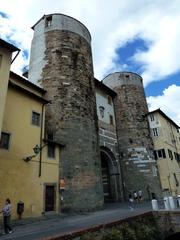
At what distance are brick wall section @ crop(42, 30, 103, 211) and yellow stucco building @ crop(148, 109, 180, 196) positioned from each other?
1218cm

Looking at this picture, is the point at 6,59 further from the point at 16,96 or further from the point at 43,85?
the point at 43,85

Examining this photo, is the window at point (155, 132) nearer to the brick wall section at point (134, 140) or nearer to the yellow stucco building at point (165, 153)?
the yellow stucco building at point (165, 153)

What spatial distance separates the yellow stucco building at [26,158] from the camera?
1136 centimetres

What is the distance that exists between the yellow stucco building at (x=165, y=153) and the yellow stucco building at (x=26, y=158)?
16.5m

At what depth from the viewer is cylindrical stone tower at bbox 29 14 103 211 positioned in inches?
607

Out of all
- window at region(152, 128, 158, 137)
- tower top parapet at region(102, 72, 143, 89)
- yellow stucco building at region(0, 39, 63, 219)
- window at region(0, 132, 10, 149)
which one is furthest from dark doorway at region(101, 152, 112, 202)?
window at region(0, 132, 10, 149)

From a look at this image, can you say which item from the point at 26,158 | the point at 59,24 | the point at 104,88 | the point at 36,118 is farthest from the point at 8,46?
the point at 104,88

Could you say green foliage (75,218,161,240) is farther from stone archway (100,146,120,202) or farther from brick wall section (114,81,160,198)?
brick wall section (114,81,160,198)

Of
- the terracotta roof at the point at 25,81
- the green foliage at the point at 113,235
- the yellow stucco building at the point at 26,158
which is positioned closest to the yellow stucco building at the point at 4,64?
the yellow stucco building at the point at 26,158

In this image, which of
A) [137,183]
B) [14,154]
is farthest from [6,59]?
[137,183]

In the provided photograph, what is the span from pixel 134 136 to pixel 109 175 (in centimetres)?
535

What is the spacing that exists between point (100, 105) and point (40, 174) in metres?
12.6

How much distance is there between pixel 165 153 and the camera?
89.2ft

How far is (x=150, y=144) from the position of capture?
26.3 m
